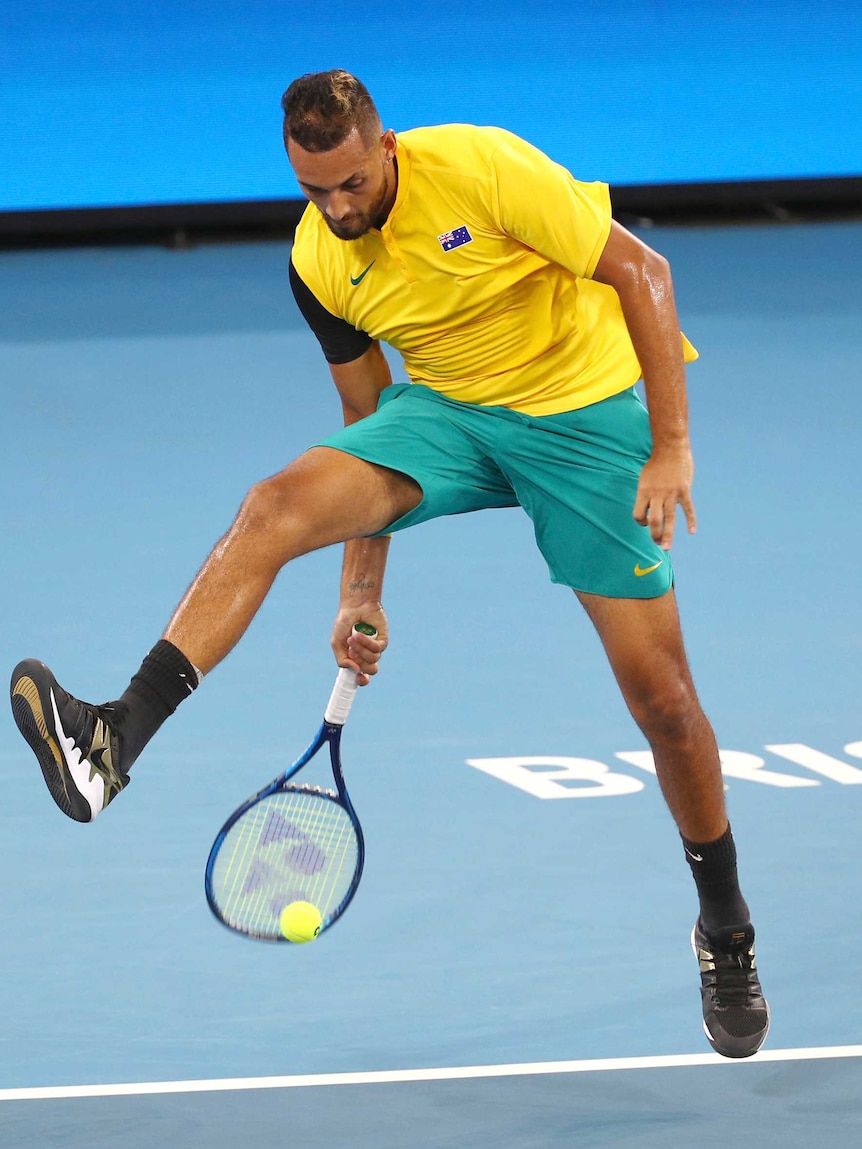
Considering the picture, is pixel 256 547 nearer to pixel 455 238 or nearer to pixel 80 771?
pixel 80 771

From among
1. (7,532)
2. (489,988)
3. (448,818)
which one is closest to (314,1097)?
(489,988)

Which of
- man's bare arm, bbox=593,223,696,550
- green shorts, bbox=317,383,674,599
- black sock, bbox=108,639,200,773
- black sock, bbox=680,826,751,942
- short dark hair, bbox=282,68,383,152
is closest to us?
black sock, bbox=108,639,200,773

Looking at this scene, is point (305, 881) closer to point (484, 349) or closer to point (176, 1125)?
point (176, 1125)

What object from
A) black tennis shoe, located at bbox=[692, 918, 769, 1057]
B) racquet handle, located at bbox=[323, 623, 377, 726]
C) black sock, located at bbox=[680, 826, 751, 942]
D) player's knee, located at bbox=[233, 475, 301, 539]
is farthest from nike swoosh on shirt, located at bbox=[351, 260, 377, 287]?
black tennis shoe, located at bbox=[692, 918, 769, 1057]

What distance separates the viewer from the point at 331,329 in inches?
165

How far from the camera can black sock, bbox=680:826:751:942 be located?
434 centimetres

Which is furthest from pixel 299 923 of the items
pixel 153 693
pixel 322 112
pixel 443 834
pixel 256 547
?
pixel 322 112

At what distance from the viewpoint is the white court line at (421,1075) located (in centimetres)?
427

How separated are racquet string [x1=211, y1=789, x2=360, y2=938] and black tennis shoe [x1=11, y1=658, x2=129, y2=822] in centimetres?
83

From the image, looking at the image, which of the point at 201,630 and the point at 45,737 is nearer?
the point at 45,737

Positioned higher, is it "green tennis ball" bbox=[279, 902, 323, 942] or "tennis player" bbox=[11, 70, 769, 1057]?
"tennis player" bbox=[11, 70, 769, 1057]

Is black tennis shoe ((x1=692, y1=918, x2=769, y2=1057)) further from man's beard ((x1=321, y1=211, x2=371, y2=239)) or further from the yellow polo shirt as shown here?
man's beard ((x1=321, y1=211, x2=371, y2=239))

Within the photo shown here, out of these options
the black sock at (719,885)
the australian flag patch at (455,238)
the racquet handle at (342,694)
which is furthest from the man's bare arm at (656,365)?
the black sock at (719,885)

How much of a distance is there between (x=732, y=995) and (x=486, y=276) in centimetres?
165
